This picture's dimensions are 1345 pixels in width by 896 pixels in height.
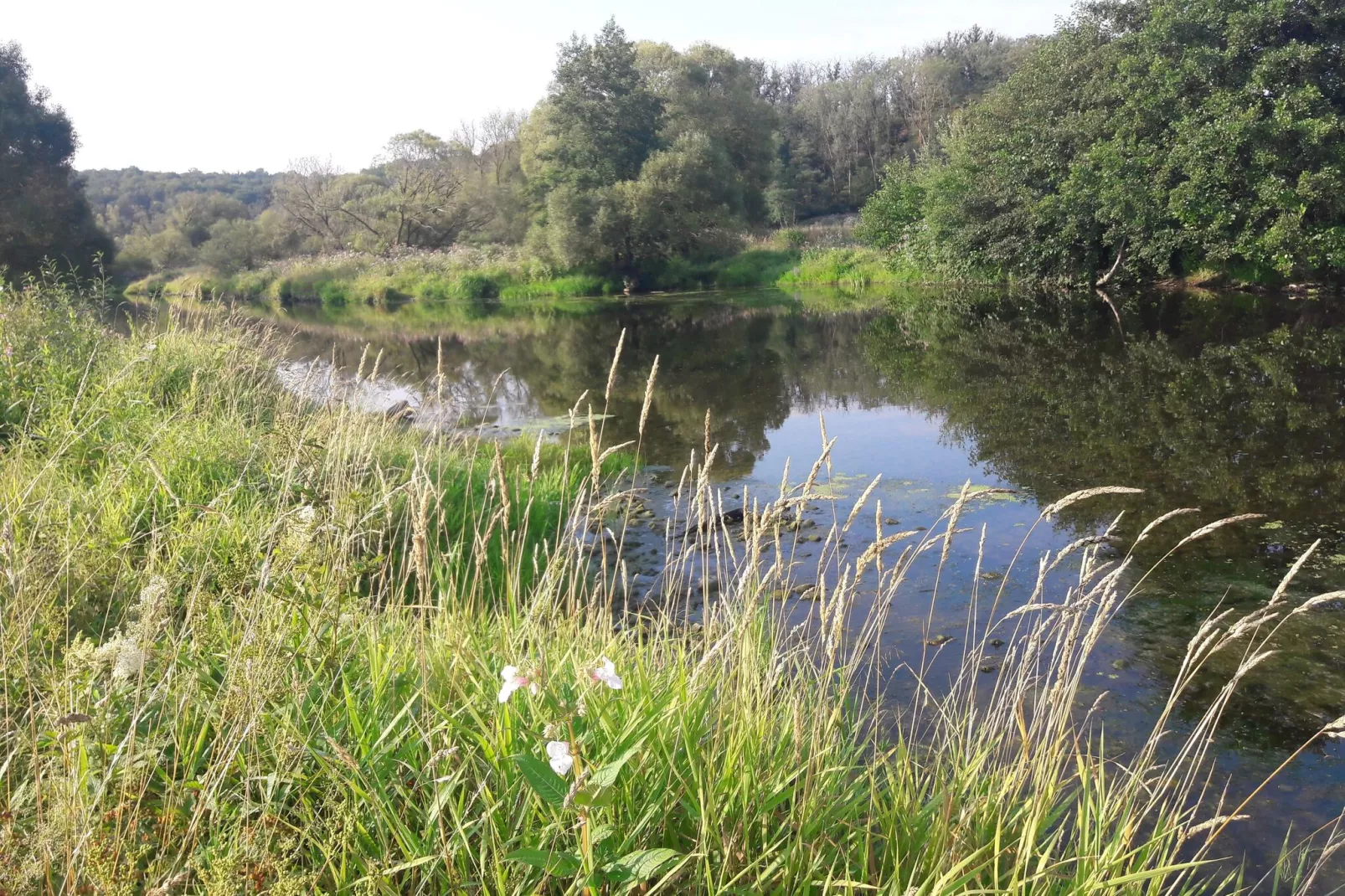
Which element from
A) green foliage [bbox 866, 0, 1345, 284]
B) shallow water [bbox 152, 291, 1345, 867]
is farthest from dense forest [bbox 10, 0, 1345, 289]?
shallow water [bbox 152, 291, 1345, 867]

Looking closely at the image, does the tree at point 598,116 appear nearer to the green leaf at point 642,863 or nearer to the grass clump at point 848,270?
the grass clump at point 848,270

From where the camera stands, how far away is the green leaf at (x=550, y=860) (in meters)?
1.58

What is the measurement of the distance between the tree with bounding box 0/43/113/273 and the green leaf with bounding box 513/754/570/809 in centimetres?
3390

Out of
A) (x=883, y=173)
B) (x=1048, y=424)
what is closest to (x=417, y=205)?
(x=883, y=173)

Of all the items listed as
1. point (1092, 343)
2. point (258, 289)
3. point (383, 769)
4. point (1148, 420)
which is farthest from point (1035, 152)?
point (258, 289)

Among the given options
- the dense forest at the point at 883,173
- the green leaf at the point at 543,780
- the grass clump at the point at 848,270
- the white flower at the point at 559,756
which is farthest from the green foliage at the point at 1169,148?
the white flower at the point at 559,756

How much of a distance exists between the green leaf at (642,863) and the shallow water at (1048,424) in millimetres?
2366

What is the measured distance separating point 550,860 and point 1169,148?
80.5 ft

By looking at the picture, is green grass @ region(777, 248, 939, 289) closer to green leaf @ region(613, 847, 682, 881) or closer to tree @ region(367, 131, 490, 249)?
tree @ region(367, 131, 490, 249)

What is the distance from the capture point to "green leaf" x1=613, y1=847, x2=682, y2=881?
165 cm

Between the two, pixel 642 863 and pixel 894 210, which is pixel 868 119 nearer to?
pixel 894 210

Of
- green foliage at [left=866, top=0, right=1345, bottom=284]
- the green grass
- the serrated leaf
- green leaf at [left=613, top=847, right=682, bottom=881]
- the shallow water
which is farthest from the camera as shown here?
the green grass

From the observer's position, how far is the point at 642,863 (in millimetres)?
1694

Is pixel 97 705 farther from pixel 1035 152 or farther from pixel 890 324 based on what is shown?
pixel 1035 152
